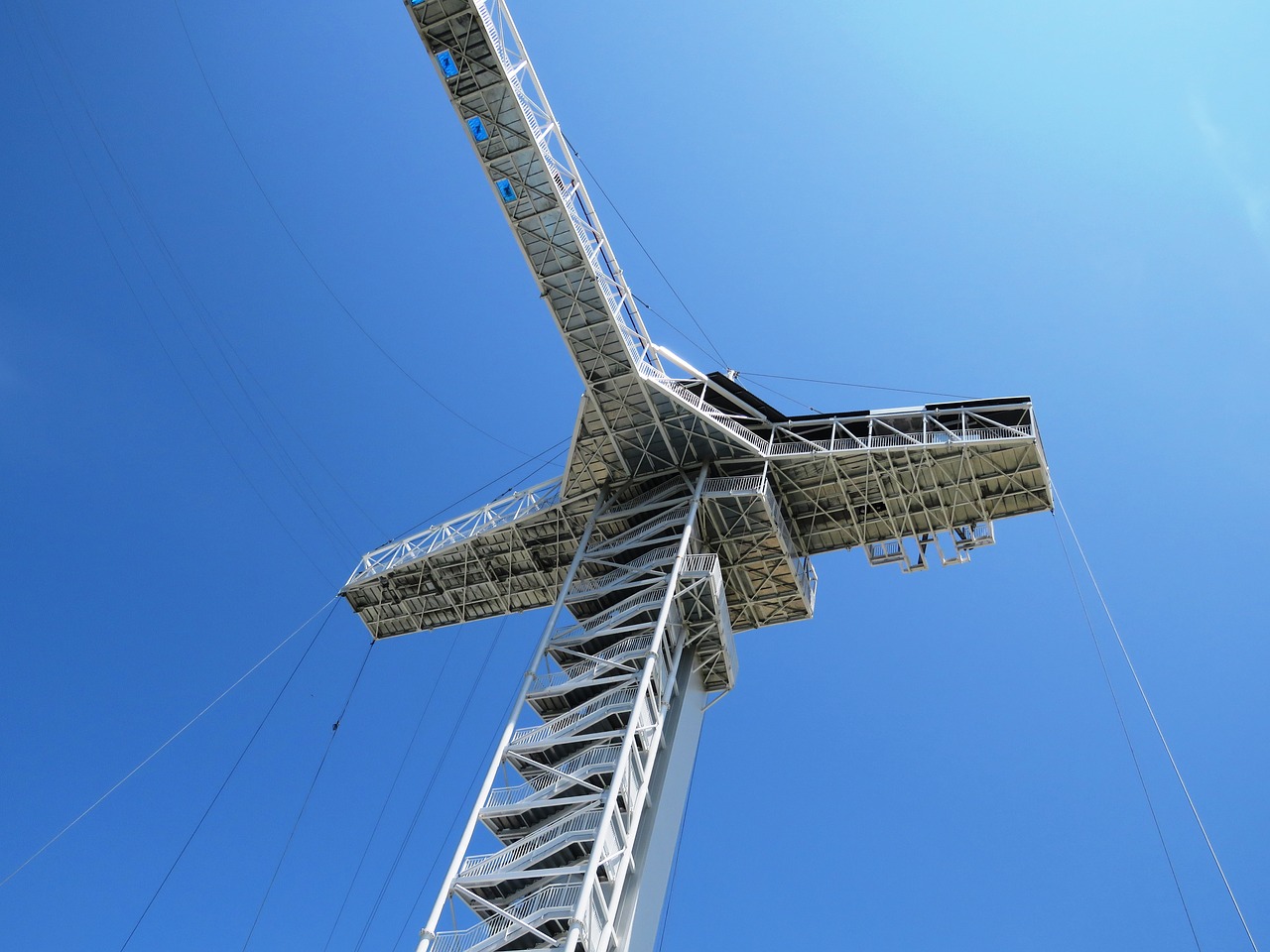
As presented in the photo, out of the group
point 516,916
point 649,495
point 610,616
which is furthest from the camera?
point 649,495

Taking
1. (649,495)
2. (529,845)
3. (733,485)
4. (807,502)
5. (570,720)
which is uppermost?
(807,502)

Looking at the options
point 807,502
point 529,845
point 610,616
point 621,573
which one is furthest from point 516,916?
point 807,502

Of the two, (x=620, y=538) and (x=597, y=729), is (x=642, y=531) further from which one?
(x=597, y=729)

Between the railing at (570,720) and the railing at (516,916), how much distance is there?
495 centimetres

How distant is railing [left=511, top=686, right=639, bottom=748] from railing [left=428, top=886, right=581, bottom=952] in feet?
16.2

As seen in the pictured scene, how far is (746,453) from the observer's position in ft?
123

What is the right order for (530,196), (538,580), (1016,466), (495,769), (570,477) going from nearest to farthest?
(495,769) → (530,196) → (1016,466) → (570,477) → (538,580)

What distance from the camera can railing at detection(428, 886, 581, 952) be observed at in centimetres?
2547

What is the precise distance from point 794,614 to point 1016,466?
357 inches

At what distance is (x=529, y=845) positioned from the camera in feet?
91.9

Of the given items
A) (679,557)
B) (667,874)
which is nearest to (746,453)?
(679,557)

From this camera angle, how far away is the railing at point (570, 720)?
30469 mm

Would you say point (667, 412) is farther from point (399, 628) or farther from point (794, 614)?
point (399, 628)

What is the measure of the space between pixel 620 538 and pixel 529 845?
11580 millimetres
